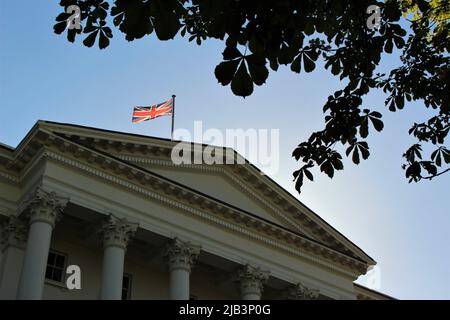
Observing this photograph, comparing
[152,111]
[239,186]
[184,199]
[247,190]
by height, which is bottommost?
[184,199]

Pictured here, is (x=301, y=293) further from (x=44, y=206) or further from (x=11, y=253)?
(x=11, y=253)

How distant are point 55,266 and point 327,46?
50.6 ft

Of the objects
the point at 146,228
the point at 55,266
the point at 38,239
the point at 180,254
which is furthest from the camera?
the point at 180,254

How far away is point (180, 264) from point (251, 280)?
11.4 ft

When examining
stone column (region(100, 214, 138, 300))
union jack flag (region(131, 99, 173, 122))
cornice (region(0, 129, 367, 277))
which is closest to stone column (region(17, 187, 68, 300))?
cornice (region(0, 129, 367, 277))

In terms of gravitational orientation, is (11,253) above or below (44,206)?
below

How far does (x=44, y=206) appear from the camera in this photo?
1977 cm

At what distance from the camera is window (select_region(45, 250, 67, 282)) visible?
21.6 metres

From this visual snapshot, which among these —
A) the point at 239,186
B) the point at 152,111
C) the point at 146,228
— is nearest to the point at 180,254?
the point at 146,228

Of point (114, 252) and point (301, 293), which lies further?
point (301, 293)

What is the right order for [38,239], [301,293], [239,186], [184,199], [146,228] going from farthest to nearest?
[239,186]
[301,293]
[184,199]
[146,228]
[38,239]

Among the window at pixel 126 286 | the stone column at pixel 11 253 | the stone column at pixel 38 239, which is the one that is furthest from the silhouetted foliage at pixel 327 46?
the window at pixel 126 286
